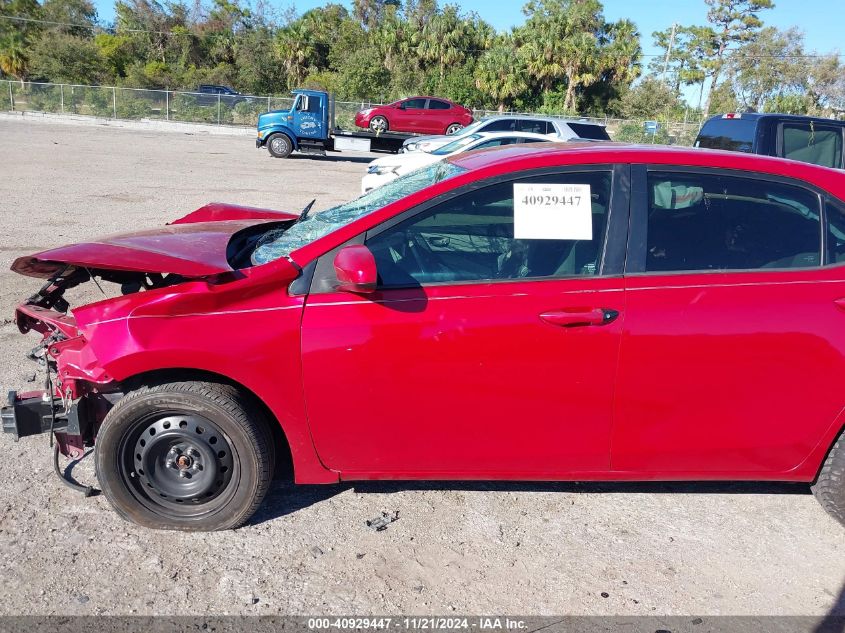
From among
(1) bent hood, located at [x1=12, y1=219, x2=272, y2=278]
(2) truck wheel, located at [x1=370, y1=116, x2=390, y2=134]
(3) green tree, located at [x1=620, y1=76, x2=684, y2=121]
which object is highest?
(3) green tree, located at [x1=620, y1=76, x2=684, y2=121]

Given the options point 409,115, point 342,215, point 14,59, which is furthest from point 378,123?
point 14,59

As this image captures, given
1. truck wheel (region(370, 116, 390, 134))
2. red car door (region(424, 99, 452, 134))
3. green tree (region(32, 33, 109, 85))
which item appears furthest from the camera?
green tree (region(32, 33, 109, 85))

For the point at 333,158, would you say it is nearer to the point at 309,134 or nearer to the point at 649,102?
the point at 309,134

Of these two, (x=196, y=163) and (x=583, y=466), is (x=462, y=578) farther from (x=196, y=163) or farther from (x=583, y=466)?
(x=196, y=163)

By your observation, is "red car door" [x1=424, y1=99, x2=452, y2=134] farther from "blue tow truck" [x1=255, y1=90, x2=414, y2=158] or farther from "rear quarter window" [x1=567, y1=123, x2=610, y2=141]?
"rear quarter window" [x1=567, y1=123, x2=610, y2=141]

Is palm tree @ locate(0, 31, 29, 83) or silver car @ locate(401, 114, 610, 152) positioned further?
palm tree @ locate(0, 31, 29, 83)

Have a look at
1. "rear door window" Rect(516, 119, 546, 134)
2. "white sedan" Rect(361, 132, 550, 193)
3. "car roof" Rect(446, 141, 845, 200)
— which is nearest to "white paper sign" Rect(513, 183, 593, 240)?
"car roof" Rect(446, 141, 845, 200)

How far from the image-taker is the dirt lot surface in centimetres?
289

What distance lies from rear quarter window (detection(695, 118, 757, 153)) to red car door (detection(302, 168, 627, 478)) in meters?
7.65

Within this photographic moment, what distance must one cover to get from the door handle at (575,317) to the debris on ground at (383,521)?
1267mm

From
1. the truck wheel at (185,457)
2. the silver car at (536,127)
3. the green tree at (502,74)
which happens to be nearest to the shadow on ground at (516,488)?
the truck wheel at (185,457)

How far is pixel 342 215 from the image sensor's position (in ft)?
11.8

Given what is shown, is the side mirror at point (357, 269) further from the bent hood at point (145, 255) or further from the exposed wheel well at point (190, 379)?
the exposed wheel well at point (190, 379)

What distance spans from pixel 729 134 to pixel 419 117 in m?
20.5
